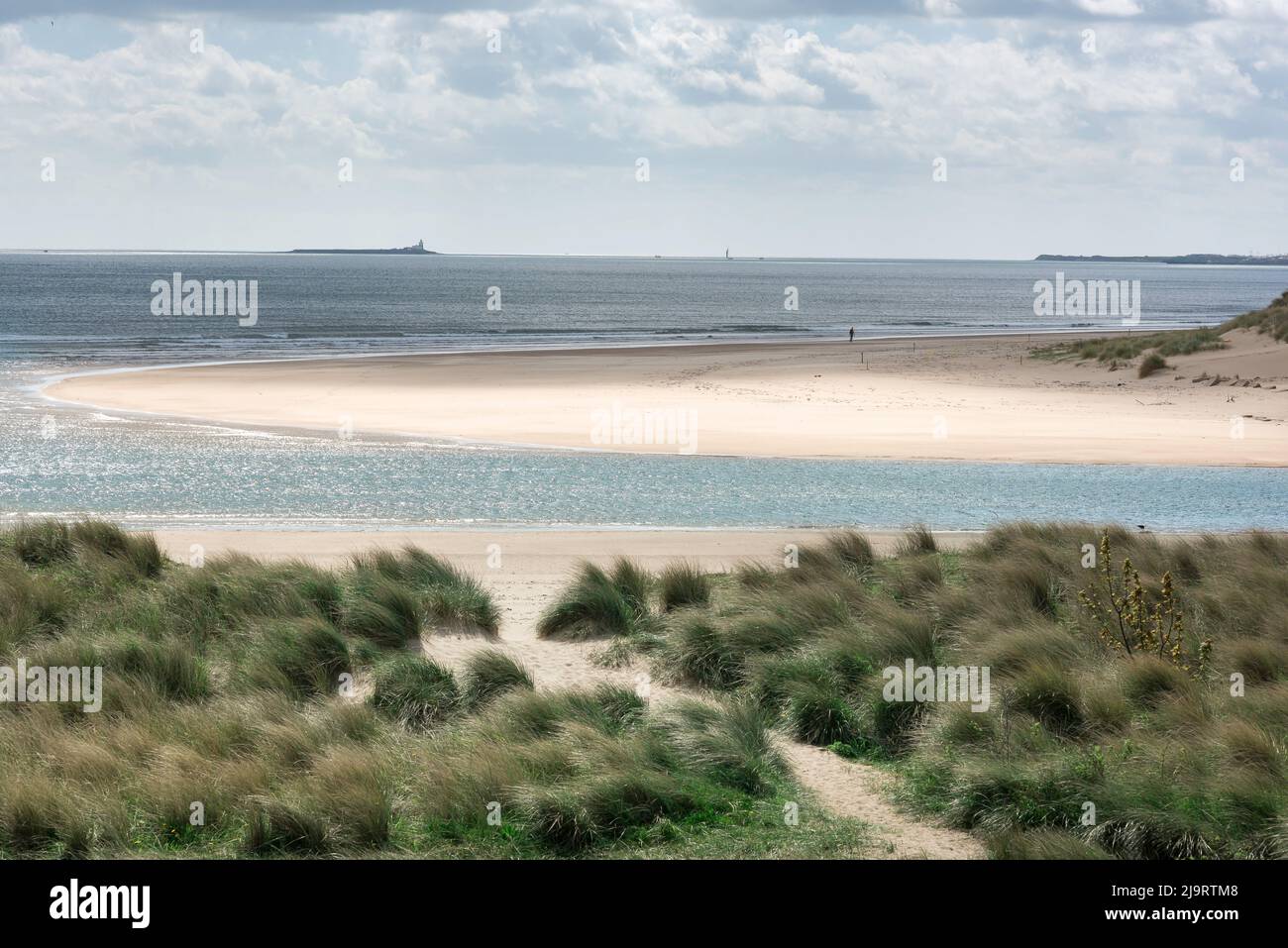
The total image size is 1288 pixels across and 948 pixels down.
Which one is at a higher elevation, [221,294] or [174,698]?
[221,294]

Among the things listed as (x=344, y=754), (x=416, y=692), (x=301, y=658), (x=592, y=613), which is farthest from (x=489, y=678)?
(x=592, y=613)

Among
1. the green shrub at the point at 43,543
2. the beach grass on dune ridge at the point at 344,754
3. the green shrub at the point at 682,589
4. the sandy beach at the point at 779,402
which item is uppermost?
the sandy beach at the point at 779,402

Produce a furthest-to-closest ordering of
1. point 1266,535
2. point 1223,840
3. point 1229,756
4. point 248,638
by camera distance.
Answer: point 1266,535, point 248,638, point 1229,756, point 1223,840

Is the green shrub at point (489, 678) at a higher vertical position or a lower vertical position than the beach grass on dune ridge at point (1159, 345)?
lower

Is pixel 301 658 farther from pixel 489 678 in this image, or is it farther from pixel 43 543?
pixel 43 543

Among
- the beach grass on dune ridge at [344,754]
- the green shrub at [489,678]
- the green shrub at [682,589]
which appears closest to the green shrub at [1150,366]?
the green shrub at [682,589]

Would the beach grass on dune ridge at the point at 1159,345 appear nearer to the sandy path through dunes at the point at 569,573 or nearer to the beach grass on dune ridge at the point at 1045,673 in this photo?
the sandy path through dunes at the point at 569,573

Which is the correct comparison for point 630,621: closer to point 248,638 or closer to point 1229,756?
point 248,638
